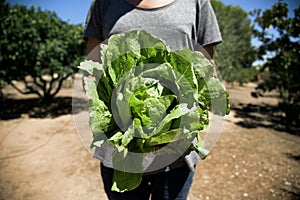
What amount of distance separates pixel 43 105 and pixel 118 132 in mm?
10872

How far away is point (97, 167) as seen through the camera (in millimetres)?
4848

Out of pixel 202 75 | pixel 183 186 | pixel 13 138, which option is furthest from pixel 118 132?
pixel 13 138

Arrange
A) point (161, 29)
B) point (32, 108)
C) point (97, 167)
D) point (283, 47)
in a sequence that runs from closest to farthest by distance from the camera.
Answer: point (161, 29) < point (97, 167) < point (283, 47) < point (32, 108)

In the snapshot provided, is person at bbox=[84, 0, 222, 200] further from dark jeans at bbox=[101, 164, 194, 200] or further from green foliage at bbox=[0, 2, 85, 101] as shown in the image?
green foliage at bbox=[0, 2, 85, 101]

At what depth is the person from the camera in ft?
4.41

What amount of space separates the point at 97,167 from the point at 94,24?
12.8ft

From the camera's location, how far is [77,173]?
181 inches

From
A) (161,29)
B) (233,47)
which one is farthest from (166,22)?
(233,47)

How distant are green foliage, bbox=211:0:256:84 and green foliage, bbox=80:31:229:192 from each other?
7412 millimetres

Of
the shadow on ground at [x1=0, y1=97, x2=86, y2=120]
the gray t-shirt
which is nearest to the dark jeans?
the gray t-shirt

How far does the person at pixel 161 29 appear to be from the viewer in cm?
134

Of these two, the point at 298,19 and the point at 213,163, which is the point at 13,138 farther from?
the point at 298,19

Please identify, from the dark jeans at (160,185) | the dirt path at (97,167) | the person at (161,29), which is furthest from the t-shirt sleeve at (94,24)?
the dirt path at (97,167)

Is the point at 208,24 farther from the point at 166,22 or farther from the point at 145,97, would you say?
the point at 145,97
